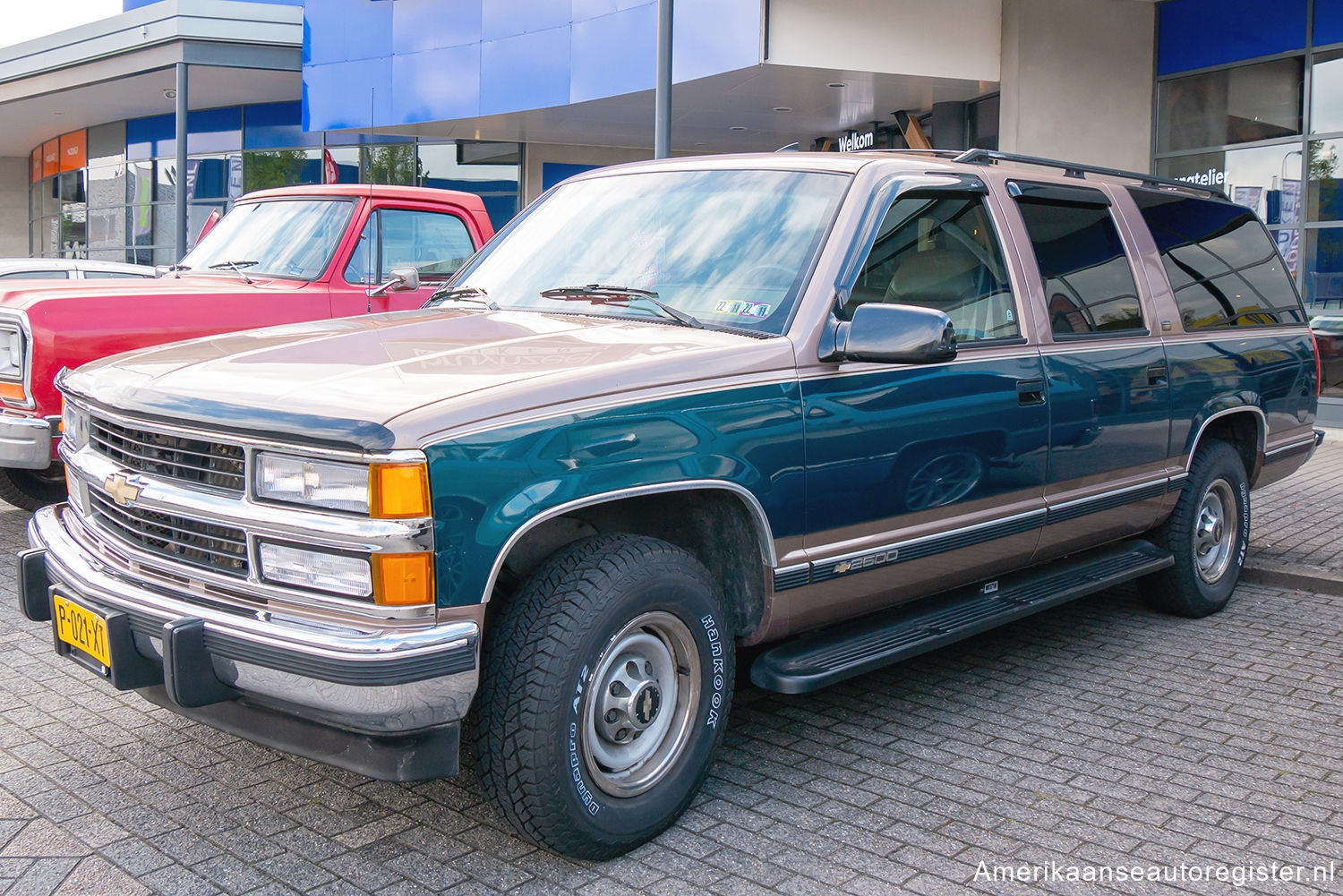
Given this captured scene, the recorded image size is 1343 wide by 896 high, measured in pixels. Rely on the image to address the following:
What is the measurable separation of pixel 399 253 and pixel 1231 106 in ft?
34.7

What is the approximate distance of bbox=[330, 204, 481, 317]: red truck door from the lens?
7352mm

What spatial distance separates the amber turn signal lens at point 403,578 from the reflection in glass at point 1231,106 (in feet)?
43.9

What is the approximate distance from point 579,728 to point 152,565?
4.00ft

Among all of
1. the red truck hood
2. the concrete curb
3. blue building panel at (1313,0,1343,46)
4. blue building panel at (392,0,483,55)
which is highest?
blue building panel at (392,0,483,55)

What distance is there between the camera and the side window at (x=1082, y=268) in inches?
187

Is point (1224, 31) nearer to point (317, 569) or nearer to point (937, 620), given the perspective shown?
point (937, 620)

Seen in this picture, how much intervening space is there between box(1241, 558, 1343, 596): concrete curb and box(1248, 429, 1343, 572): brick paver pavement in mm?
76

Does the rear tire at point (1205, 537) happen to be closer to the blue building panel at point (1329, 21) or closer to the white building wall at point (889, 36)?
the blue building panel at point (1329, 21)

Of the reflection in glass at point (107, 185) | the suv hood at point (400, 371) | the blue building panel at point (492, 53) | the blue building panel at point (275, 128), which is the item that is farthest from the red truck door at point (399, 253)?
the reflection in glass at point (107, 185)

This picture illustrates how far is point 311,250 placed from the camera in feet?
24.6

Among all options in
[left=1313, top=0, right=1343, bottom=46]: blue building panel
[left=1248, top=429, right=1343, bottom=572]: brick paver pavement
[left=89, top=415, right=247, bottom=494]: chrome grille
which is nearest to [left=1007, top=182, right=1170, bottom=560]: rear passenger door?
[left=1248, top=429, right=1343, bottom=572]: brick paver pavement

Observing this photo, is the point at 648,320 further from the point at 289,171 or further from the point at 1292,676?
the point at 289,171

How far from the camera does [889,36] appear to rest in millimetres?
14297

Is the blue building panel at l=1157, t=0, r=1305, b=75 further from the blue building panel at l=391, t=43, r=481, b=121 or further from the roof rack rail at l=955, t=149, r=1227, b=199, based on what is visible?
the blue building panel at l=391, t=43, r=481, b=121
